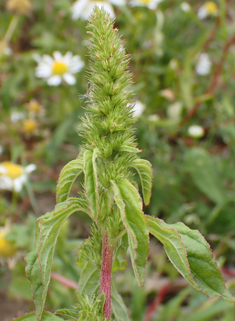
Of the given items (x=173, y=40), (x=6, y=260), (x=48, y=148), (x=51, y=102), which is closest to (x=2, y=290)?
(x=6, y=260)

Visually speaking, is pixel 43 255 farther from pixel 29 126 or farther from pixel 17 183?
pixel 29 126

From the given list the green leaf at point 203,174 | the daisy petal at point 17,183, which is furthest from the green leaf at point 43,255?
the green leaf at point 203,174

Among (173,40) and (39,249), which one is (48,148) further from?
(39,249)

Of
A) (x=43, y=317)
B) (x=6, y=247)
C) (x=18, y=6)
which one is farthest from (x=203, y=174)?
(x=18, y=6)

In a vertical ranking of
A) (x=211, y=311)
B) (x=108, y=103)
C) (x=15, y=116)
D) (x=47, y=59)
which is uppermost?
(x=47, y=59)

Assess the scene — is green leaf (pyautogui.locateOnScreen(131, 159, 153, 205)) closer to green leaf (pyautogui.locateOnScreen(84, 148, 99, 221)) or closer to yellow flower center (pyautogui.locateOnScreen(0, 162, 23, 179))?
green leaf (pyautogui.locateOnScreen(84, 148, 99, 221))

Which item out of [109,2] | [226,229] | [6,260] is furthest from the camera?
[109,2]

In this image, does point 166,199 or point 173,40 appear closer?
point 166,199

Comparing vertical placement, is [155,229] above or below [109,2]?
below
